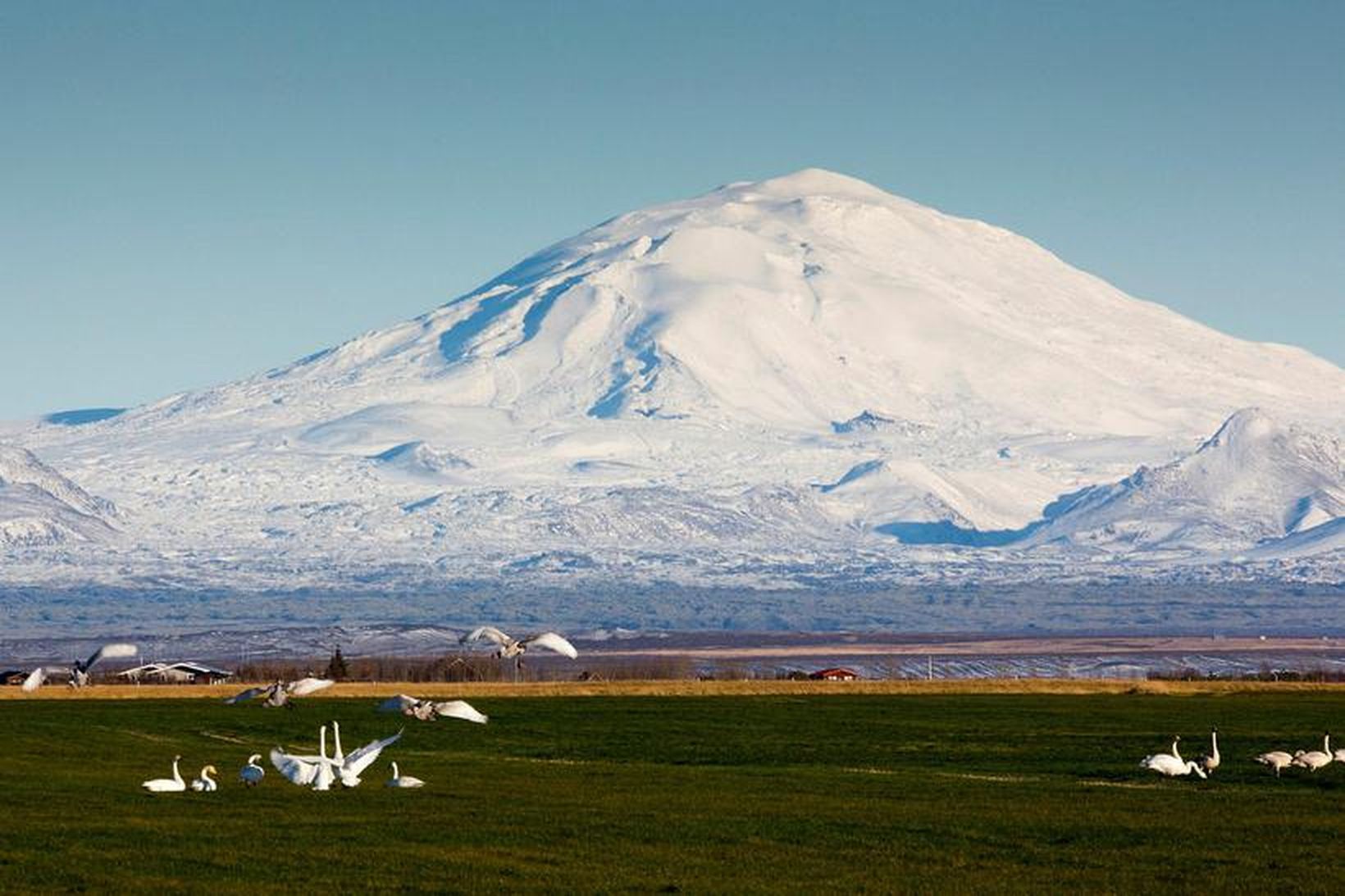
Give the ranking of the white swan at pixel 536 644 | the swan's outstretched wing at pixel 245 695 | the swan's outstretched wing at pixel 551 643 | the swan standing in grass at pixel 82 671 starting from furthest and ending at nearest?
the swan standing in grass at pixel 82 671 < the swan's outstretched wing at pixel 245 695 < the white swan at pixel 536 644 < the swan's outstretched wing at pixel 551 643

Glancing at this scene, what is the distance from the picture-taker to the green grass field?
115 feet

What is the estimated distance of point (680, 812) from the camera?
4428cm

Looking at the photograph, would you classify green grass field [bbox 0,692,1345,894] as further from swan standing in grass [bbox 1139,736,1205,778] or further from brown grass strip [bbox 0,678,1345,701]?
brown grass strip [bbox 0,678,1345,701]

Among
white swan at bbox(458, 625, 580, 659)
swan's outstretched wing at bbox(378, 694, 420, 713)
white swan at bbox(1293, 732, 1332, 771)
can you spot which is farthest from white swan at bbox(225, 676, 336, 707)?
white swan at bbox(1293, 732, 1332, 771)

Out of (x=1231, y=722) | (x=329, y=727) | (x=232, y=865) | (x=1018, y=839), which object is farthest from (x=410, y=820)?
(x=1231, y=722)

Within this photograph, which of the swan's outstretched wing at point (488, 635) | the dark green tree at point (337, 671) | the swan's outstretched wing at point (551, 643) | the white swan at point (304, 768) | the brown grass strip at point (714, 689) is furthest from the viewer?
the dark green tree at point (337, 671)

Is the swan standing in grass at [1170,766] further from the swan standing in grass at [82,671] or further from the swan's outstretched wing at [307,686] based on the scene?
the swan standing in grass at [82,671]

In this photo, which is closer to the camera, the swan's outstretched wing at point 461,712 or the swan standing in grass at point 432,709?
the swan's outstretched wing at point 461,712

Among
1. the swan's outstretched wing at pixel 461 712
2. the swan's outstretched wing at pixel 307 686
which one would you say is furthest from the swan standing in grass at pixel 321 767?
the swan's outstretched wing at pixel 307 686

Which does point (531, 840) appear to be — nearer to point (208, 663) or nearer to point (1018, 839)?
point (1018, 839)

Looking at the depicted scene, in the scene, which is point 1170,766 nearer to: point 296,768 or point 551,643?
point 296,768

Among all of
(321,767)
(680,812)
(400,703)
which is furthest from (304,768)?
(400,703)

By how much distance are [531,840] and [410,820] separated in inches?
123

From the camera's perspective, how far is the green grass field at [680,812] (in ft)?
115
